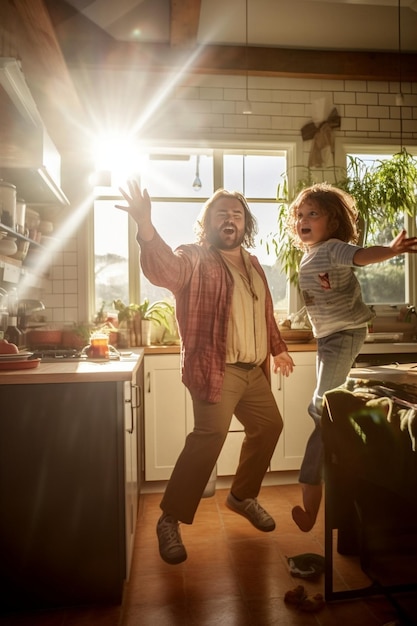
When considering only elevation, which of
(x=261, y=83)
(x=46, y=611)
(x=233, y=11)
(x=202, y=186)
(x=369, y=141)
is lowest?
→ (x=46, y=611)

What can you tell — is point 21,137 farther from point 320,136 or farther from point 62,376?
point 320,136

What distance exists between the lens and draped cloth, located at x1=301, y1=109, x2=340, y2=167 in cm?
396

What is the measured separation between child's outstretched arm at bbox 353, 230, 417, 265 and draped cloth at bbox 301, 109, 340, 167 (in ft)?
7.43

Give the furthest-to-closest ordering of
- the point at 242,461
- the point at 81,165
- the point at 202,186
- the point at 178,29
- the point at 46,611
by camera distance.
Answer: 1. the point at 202,186
2. the point at 81,165
3. the point at 178,29
4. the point at 242,461
5. the point at 46,611

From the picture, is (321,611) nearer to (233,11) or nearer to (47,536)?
(47,536)

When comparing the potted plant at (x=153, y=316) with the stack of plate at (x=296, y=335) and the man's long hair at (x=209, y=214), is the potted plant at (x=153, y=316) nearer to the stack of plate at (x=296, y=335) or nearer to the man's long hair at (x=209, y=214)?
the stack of plate at (x=296, y=335)

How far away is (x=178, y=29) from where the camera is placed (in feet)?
11.2

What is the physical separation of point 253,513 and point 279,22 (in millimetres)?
3301

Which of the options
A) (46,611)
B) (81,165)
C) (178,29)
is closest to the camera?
(46,611)

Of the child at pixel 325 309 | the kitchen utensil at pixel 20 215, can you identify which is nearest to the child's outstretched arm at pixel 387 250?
the child at pixel 325 309

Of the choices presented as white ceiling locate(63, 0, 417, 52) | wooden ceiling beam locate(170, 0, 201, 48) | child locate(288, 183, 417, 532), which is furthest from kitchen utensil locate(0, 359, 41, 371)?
white ceiling locate(63, 0, 417, 52)

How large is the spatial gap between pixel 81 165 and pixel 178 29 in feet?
3.88

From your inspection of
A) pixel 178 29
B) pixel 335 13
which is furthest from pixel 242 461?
pixel 335 13

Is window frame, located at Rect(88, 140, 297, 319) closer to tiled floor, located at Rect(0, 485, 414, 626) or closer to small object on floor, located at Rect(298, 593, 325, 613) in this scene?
tiled floor, located at Rect(0, 485, 414, 626)
